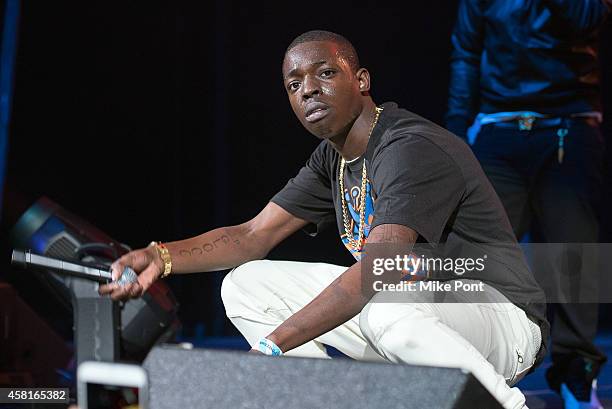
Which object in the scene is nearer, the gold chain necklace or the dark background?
the gold chain necklace

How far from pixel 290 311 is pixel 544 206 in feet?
Result: 3.70

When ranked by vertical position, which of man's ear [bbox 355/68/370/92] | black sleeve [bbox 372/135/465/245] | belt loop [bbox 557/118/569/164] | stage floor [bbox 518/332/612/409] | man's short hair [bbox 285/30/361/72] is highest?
man's short hair [bbox 285/30/361/72]

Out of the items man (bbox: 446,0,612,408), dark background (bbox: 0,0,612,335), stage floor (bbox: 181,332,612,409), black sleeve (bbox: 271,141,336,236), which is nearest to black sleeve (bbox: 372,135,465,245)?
black sleeve (bbox: 271,141,336,236)

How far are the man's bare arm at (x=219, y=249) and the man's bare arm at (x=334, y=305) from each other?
0.56 meters

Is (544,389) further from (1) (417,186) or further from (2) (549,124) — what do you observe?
(1) (417,186)

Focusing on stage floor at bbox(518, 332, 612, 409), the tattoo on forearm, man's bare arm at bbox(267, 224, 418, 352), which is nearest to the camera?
man's bare arm at bbox(267, 224, 418, 352)

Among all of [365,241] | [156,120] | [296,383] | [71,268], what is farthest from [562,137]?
[156,120]

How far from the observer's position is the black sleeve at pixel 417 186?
6.36 ft

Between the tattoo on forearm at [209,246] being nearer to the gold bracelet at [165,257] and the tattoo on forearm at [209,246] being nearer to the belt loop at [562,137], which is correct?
the gold bracelet at [165,257]

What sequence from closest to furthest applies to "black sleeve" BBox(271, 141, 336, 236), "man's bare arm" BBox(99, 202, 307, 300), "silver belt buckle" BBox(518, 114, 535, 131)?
"man's bare arm" BBox(99, 202, 307, 300) → "black sleeve" BBox(271, 141, 336, 236) → "silver belt buckle" BBox(518, 114, 535, 131)

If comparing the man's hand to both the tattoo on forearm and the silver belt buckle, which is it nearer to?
the tattoo on forearm

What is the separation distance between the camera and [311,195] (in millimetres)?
2586

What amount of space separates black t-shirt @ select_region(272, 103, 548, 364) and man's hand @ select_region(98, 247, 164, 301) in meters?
0.51

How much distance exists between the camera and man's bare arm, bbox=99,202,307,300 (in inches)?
91.5
